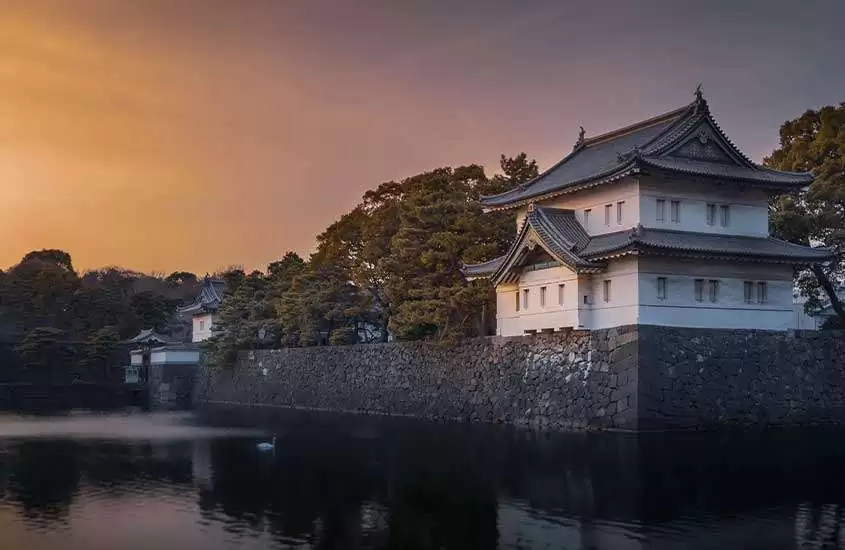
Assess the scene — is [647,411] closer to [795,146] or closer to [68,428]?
[795,146]

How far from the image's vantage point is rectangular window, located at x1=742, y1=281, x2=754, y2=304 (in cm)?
2534

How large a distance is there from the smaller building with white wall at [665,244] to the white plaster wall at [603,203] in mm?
31

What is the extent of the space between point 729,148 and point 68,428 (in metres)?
22.0

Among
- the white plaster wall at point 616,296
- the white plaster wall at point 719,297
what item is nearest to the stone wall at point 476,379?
the white plaster wall at point 616,296

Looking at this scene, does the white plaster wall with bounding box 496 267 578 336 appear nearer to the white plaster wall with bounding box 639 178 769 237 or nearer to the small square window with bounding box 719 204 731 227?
the white plaster wall with bounding box 639 178 769 237

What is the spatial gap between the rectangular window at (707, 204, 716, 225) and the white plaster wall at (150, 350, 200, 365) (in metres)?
32.9

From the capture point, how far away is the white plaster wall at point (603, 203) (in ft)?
82.2

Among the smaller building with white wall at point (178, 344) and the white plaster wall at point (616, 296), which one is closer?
the white plaster wall at point (616, 296)

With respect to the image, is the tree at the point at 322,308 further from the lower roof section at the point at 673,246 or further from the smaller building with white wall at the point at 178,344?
the smaller building with white wall at the point at 178,344

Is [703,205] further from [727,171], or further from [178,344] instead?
[178,344]

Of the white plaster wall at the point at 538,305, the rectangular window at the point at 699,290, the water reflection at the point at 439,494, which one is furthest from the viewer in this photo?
the white plaster wall at the point at 538,305

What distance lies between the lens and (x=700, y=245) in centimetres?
2430

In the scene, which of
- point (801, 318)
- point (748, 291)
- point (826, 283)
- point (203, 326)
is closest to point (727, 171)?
point (748, 291)

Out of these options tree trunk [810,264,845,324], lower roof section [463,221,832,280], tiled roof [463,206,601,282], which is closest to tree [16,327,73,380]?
tiled roof [463,206,601,282]
